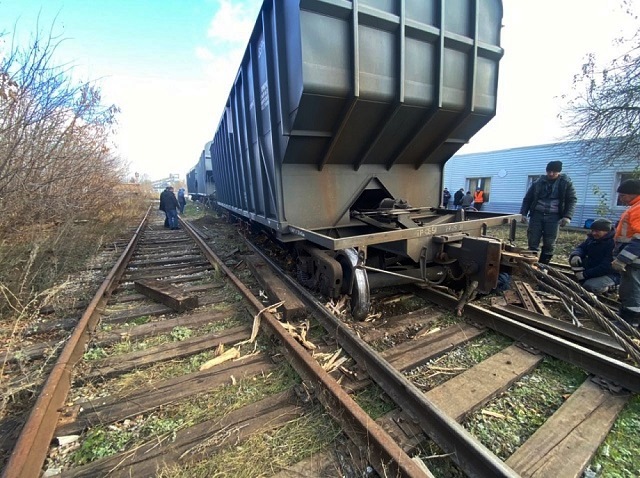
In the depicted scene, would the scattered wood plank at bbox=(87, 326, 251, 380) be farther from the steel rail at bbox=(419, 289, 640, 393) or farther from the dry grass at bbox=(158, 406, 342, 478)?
the steel rail at bbox=(419, 289, 640, 393)

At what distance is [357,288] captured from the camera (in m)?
3.19

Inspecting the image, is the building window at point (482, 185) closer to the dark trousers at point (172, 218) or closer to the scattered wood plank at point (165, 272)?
the dark trousers at point (172, 218)

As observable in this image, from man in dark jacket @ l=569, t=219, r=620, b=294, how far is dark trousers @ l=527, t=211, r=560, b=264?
2.35ft

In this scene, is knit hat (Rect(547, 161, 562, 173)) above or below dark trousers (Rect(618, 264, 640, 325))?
above

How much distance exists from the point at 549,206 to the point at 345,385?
505 centimetres

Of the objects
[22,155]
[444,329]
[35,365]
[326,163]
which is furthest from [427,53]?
[22,155]

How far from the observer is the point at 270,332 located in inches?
116

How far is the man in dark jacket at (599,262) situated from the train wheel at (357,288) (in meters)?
3.43

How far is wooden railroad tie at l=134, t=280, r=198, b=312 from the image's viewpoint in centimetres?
364

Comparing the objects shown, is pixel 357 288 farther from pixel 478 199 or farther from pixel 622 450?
pixel 478 199

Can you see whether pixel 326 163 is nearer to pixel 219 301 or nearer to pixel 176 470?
pixel 219 301

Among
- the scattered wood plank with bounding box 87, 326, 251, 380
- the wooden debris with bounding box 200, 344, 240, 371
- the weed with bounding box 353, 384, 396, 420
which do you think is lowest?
the weed with bounding box 353, 384, 396, 420

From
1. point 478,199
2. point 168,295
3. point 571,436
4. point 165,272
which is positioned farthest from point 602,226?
point 478,199

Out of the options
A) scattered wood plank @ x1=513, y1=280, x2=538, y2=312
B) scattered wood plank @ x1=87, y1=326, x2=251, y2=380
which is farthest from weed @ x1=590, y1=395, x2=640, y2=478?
scattered wood plank @ x1=87, y1=326, x2=251, y2=380
